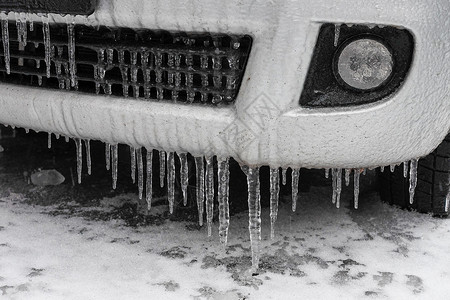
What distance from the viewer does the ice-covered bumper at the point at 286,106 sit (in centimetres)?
171

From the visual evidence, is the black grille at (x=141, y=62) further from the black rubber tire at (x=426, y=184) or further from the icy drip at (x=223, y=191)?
the black rubber tire at (x=426, y=184)

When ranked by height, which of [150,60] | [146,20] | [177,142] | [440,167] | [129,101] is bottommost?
[440,167]

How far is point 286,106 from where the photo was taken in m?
1.81

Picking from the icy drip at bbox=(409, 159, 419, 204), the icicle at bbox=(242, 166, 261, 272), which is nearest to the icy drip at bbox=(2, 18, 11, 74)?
the icicle at bbox=(242, 166, 261, 272)

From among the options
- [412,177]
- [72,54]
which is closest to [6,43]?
[72,54]

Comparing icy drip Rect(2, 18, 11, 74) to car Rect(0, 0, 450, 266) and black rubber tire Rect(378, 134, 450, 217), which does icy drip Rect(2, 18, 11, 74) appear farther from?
black rubber tire Rect(378, 134, 450, 217)

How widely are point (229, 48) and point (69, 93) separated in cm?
63

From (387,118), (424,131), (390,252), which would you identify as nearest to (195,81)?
(387,118)

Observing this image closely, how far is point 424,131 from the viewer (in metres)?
1.90

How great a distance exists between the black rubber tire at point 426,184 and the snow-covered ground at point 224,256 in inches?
1.7

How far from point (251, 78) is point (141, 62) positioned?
0.40m

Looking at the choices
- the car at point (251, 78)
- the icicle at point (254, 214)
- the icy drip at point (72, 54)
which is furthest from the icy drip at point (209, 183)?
the icy drip at point (72, 54)

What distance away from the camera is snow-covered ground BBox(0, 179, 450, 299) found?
6.04 feet

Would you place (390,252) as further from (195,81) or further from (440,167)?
(195,81)
